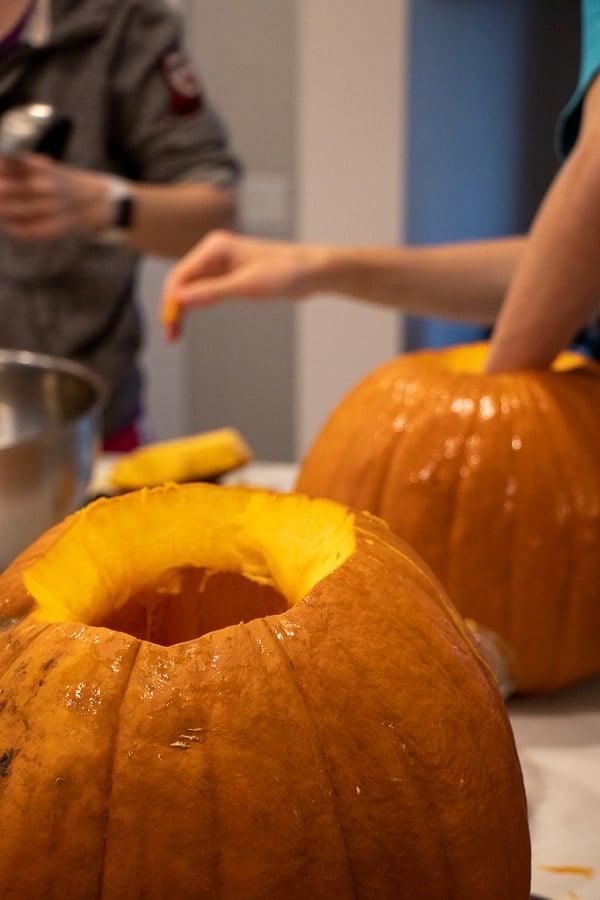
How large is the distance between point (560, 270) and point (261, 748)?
0.46m

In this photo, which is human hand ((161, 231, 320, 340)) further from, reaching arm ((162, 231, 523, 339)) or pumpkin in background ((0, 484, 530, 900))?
pumpkin in background ((0, 484, 530, 900))

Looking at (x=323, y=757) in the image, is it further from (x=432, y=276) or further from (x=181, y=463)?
(x=181, y=463)

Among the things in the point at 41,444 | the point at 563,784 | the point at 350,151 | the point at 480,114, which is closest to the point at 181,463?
the point at 41,444

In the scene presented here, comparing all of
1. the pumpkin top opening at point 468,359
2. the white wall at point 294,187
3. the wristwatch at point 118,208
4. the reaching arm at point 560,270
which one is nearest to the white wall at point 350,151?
the white wall at point 294,187

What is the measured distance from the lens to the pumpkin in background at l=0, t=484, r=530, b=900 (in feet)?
1.33

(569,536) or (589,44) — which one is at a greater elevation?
(589,44)

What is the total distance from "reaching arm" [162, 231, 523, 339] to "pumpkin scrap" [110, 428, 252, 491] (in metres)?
0.22

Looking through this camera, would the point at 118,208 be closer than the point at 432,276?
No

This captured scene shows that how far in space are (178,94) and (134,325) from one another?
0.38 metres

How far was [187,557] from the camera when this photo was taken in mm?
506

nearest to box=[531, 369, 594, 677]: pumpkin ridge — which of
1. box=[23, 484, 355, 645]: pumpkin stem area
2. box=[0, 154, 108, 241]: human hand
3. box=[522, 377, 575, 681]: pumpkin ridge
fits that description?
box=[522, 377, 575, 681]: pumpkin ridge

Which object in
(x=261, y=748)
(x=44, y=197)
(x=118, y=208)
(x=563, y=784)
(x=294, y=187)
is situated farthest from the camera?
(x=294, y=187)

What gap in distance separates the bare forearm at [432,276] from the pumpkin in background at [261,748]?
1.92ft

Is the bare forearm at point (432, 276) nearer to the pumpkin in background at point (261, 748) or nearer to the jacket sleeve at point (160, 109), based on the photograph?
the pumpkin in background at point (261, 748)
